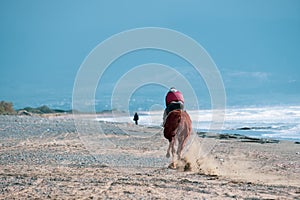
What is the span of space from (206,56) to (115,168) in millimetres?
5389

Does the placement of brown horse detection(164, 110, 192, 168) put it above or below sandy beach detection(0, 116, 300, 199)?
above

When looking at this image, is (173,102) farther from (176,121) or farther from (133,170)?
(133,170)

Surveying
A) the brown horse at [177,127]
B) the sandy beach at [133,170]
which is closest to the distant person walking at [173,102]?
the brown horse at [177,127]

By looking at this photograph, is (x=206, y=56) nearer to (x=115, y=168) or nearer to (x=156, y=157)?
(x=156, y=157)

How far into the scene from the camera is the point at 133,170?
1302 cm

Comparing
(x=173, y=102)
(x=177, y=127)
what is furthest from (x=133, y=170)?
(x=173, y=102)

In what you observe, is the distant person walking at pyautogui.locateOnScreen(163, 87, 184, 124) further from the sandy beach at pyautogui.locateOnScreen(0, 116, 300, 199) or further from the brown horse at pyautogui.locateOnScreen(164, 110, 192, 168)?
the sandy beach at pyautogui.locateOnScreen(0, 116, 300, 199)

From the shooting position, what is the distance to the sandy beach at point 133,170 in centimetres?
968

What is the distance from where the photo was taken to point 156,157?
16.5m

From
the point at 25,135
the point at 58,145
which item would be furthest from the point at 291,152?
the point at 25,135

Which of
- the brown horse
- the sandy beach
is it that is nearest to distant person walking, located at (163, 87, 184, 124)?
the brown horse

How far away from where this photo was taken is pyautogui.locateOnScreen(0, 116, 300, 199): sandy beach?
968cm

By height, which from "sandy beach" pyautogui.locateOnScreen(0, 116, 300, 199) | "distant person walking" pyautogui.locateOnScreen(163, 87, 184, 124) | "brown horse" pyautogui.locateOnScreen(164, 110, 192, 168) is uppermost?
"distant person walking" pyautogui.locateOnScreen(163, 87, 184, 124)

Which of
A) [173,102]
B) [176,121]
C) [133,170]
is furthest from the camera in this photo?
[173,102]
